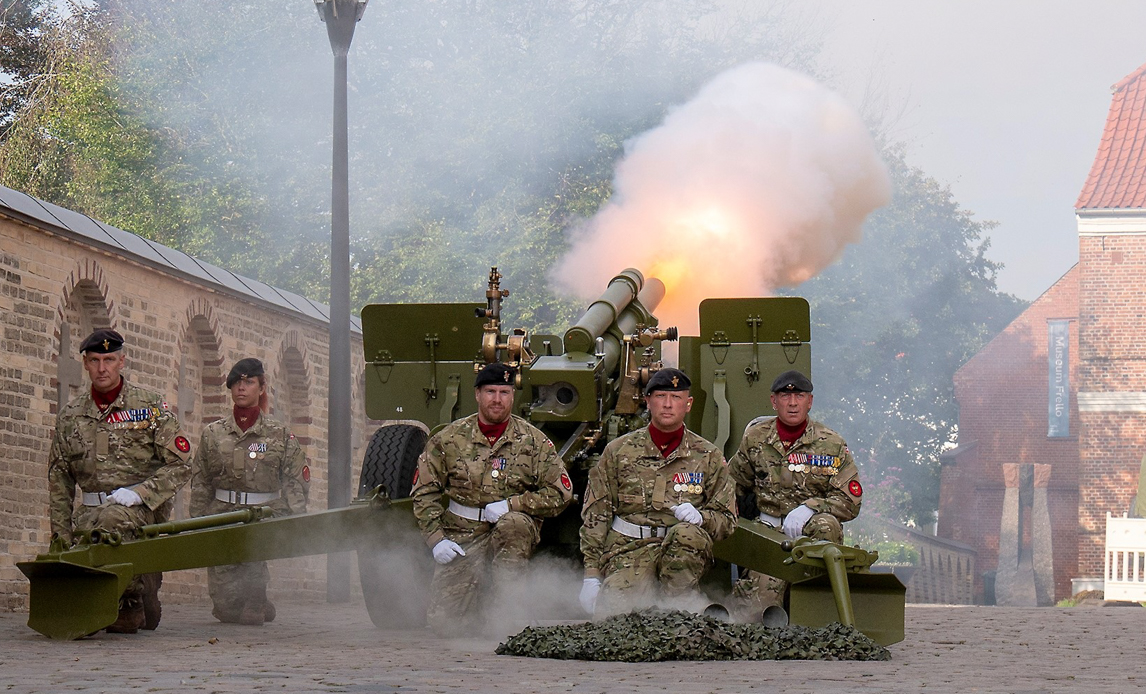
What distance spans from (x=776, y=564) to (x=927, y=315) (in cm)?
3718

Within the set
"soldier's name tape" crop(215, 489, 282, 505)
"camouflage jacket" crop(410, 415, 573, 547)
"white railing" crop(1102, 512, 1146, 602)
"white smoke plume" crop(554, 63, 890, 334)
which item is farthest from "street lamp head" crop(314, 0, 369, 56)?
"white railing" crop(1102, 512, 1146, 602)

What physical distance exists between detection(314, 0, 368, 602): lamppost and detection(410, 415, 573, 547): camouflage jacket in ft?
12.5

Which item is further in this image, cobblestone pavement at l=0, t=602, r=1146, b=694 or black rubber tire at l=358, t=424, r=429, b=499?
black rubber tire at l=358, t=424, r=429, b=499

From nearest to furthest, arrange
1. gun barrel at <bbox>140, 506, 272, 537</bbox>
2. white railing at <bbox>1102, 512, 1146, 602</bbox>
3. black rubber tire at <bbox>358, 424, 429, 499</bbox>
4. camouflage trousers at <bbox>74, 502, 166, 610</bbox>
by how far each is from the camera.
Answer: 1. gun barrel at <bbox>140, 506, 272, 537</bbox>
2. camouflage trousers at <bbox>74, 502, 166, 610</bbox>
3. black rubber tire at <bbox>358, 424, 429, 499</bbox>
4. white railing at <bbox>1102, 512, 1146, 602</bbox>

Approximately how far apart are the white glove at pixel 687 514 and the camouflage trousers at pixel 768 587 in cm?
62

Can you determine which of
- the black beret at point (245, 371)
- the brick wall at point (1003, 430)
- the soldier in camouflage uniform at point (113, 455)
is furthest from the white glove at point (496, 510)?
the brick wall at point (1003, 430)

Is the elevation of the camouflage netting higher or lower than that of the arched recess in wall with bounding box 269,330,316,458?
lower

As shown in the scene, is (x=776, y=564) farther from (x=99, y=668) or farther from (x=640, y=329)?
(x=99, y=668)

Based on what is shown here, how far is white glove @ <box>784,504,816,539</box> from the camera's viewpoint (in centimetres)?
1018

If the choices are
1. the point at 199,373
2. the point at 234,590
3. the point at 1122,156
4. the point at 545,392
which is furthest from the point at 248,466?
the point at 1122,156

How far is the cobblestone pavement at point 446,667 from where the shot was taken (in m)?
7.05

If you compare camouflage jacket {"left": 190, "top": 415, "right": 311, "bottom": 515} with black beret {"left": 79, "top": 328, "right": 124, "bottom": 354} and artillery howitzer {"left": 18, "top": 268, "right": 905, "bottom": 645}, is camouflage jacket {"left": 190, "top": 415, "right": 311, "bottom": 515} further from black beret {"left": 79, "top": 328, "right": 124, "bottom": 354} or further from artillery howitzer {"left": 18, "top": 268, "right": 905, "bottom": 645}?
black beret {"left": 79, "top": 328, "right": 124, "bottom": 354}

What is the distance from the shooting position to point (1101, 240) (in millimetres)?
42281

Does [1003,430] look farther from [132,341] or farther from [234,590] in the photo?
[234,590]
